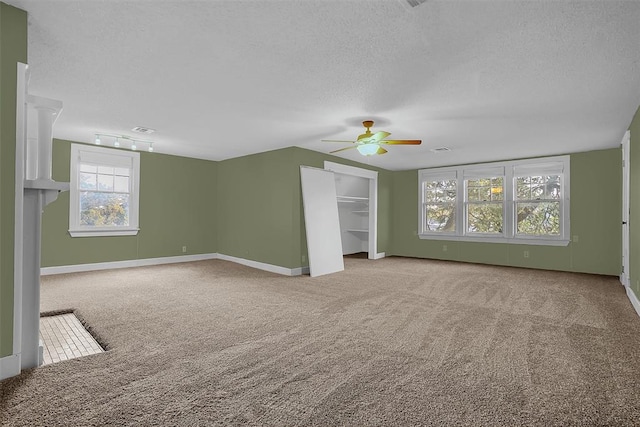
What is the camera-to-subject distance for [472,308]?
387 cm

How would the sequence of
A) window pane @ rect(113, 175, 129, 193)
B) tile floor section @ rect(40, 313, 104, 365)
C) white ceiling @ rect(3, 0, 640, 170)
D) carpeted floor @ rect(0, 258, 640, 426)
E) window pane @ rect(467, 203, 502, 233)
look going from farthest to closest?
1. window pane @ rect(467, 203, 502, 233)
2. window pane @ rect(113, 175, 129, 193)
3. tile floor section @ rect(40, 313, 104, 365)
4. white ceiling @ rect(3, 0, 640, 170)
5. carpeted floor @ rect(0, 258, 640, 426)

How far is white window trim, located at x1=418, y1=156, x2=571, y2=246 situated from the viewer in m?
6.51

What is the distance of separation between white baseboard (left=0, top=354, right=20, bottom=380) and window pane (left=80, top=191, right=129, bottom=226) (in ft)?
14.8

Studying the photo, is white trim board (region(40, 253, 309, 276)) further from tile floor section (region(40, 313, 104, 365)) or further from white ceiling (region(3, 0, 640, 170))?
tile floor section (region(40, 313, 104, 365))

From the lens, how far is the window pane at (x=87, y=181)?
6.02 m

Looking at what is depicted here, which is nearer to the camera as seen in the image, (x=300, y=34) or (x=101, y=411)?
(x=101, y=411)

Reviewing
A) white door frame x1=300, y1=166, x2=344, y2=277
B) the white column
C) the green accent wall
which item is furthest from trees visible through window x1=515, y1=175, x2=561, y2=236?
the green accent wall

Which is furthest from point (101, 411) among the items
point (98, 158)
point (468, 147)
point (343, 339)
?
point (468, 147)

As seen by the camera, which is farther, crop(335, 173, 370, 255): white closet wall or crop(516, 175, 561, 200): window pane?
crop(335, 173, 370, 255): white closet wall

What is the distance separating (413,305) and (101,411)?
124 inches

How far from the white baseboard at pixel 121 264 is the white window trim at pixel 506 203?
5.51 meters

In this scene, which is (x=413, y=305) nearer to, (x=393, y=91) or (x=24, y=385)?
(x=393, y=91)

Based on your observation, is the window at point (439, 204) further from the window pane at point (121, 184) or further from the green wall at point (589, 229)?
the window pane at point (121, 184)

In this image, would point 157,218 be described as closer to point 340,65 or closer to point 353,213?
point 353,213
